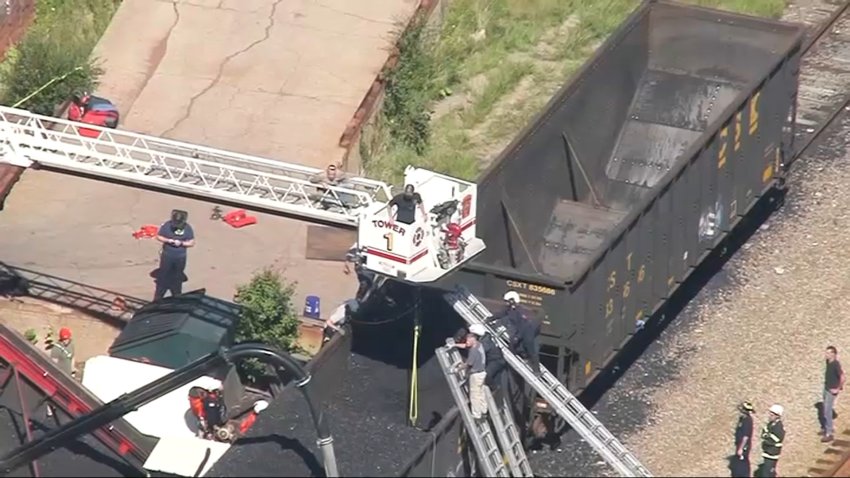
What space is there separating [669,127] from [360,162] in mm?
4495

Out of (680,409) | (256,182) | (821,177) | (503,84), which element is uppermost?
(503,84)

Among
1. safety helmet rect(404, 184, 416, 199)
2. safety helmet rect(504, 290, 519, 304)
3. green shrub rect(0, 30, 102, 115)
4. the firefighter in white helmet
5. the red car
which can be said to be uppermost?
green shrub rect(0, 30, 102, 115)

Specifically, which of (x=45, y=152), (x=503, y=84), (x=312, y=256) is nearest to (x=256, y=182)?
(x=45, y=152)

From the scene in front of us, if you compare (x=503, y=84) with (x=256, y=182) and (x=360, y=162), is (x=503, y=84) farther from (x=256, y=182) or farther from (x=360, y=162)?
(x=256, y=182)

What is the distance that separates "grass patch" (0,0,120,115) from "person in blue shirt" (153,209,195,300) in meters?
4.75

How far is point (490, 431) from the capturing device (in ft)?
65.0

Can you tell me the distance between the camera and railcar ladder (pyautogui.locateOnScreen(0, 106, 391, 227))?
71.2 ft

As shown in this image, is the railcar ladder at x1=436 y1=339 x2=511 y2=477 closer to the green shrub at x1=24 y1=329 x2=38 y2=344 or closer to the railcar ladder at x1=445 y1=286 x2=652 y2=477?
the railcar ladder at x1=445 y1=286 x2=652 y2=477

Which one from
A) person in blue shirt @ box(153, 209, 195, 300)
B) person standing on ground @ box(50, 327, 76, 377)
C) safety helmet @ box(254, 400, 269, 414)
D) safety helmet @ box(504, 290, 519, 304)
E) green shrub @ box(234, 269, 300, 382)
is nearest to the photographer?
safety helmet @ box(254, 400, 269, 414)

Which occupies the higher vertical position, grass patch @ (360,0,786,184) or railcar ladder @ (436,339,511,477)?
grass patch @ (360,0,786,184)

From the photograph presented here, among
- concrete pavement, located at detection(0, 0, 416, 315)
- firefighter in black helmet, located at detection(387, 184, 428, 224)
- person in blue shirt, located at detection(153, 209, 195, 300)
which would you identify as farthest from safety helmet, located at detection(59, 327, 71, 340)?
firefighter in black helmet, located at detection(387, 184, 428, 224)

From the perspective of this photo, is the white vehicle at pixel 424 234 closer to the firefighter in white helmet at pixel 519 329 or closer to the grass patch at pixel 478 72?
the firefighter in white helmet at pixel 519 329

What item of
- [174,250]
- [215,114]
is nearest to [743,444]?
[174,250]

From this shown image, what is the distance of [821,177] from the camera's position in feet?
91.7
